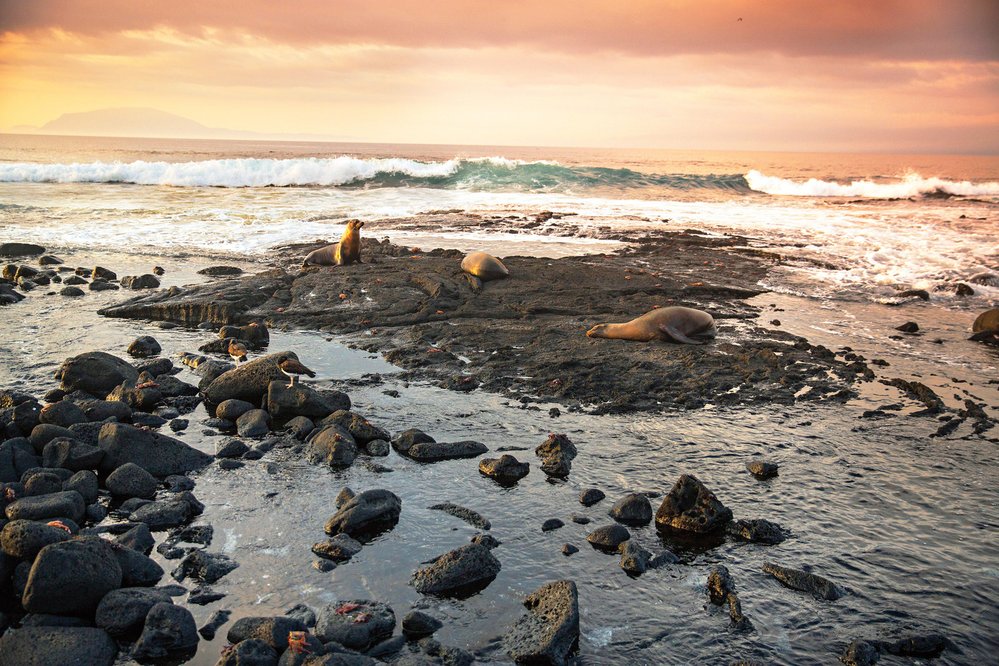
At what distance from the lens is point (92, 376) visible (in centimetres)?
813

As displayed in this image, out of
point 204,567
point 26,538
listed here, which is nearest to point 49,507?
point 26,538

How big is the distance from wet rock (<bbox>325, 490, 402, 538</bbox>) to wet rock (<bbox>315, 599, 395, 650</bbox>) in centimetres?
96

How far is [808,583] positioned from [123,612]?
441 cm

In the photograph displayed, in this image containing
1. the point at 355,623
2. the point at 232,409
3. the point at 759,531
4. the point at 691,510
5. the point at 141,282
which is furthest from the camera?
the point at 141,282

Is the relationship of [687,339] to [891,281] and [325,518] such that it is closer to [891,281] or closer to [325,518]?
[325,518]

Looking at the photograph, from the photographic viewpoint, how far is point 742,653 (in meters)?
4.10

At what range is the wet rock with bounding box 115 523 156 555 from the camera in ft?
16.7

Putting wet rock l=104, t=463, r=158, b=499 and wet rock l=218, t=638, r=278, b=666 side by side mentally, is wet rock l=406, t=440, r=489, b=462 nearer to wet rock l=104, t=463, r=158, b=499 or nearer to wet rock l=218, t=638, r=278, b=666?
wet rock l=104, t=463, r=158, b=499

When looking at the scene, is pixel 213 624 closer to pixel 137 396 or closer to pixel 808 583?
pixel 808 583

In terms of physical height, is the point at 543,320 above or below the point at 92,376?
above

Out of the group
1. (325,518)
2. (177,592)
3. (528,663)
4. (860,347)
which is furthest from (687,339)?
(177,592)

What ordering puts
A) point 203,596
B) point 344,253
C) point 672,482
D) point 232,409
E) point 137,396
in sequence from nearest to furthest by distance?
point 203,596 < point 672,482 < point 232,409 < point 137,396 < point 344,253

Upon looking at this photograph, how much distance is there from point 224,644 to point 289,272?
11859 mm

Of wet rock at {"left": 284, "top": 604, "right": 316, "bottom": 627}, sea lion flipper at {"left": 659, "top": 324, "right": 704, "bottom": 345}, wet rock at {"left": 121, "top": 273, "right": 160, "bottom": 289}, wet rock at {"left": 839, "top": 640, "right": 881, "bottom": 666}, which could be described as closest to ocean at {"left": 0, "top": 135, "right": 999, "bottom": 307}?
wet rock at {"left": 121, "top": 273, "right": 160, "bottom": 289}
